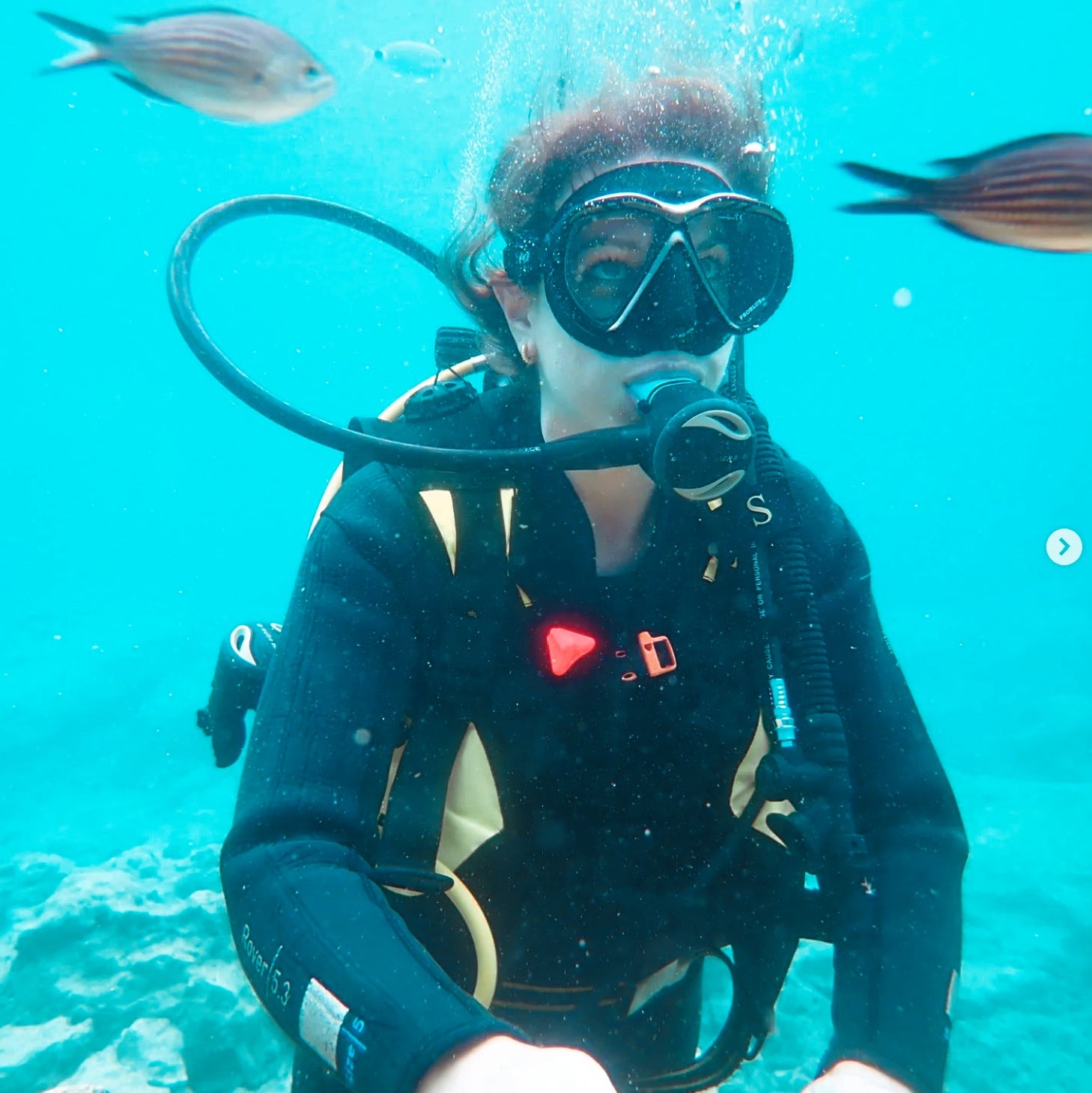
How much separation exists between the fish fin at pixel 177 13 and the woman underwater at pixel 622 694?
2.55 metres

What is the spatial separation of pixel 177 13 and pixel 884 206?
3754 mm

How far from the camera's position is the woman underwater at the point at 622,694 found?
1659 mm

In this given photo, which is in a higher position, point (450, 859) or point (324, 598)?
point (324, 598)

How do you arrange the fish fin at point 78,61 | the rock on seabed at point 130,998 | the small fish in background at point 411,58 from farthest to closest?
1. the small fish in background at point 411,58
2. the rock on seabed at point 130,998
3. the fish fin at point 78,61

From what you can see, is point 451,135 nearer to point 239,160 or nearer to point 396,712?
point 239,160

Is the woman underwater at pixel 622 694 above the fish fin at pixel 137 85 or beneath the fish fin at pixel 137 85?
beneath

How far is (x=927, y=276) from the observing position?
40.6m

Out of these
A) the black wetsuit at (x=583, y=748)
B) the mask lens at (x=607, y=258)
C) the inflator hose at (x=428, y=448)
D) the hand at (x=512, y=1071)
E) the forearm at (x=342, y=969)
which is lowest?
the hand at (x=512, y=1071)

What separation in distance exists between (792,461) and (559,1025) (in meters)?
1.68

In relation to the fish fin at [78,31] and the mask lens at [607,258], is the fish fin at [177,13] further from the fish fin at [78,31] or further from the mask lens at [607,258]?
the mask lens at [607,258]

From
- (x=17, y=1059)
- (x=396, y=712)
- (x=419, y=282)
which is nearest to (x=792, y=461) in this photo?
(x=396, y=712)

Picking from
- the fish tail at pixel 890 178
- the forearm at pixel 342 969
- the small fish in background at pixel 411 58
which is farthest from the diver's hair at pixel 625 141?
the small fish in background at pixel 411 58

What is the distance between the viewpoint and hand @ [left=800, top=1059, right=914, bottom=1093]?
1420mm

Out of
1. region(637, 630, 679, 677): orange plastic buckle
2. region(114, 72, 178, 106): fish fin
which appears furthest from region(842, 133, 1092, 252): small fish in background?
region(114, 72, 178, 106): fish fin
